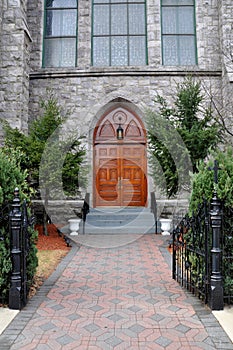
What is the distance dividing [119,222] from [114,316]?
6164 mm

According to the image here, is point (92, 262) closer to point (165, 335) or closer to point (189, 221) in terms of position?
point (189, 221)

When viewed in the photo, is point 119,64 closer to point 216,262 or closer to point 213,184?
point 213,184

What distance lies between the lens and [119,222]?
969cm

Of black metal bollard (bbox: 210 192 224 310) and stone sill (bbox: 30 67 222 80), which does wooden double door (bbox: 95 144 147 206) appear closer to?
stone sill (bbox: 30 67 222 80)

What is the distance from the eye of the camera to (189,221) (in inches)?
169

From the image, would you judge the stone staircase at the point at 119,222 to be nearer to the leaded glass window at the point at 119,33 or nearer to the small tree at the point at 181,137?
the small tree at the point at 181,137

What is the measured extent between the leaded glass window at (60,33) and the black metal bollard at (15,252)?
923 centimetres

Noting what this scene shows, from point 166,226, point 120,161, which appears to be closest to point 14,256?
point 166,226

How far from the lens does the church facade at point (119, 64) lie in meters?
11.4

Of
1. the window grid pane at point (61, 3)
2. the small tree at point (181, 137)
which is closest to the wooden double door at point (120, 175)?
the small tree at point (181, 137)

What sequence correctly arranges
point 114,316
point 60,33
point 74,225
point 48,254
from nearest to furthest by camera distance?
point 114,316
point 48,254
point 74,225
point 60,33

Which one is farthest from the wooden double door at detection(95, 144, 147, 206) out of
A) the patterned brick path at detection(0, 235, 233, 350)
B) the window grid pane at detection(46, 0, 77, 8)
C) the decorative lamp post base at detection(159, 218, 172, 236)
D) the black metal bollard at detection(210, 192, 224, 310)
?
the black metal bollard at detection(210, 192, 224, 310)

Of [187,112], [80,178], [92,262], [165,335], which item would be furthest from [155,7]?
[165,335]

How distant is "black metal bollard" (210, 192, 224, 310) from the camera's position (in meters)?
3.63
